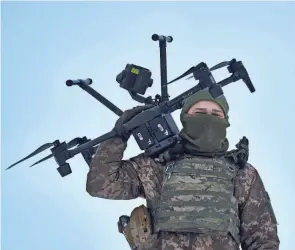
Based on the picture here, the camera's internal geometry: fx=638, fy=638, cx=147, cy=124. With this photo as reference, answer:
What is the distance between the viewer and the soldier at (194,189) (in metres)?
6.85

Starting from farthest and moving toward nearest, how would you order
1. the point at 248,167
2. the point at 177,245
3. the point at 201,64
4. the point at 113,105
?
1. the point at 113,105
2. the point at 201,64
3. the point at 248,167
4. the point at 177,245

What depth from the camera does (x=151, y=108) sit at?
7.85 meters

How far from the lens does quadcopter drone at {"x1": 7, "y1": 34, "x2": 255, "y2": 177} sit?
25.1 feet

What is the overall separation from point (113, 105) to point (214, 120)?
6.38ft

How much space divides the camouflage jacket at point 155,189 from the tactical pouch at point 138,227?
180 millimetres

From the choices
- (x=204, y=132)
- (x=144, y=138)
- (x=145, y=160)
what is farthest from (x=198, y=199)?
(x=144, y=138)

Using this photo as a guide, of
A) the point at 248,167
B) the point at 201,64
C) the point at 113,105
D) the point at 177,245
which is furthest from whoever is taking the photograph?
the point at 113,105

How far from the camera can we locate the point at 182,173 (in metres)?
7.03

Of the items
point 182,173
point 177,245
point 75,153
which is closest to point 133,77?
point 75,153

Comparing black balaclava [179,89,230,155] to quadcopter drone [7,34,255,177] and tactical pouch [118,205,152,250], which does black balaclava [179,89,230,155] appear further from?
tactical pouch [118,205,152,250]

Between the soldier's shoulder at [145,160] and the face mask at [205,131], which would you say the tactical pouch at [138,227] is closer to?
the soldier's shoulder at [145,160]

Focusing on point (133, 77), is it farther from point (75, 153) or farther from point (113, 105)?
point (75, 153)

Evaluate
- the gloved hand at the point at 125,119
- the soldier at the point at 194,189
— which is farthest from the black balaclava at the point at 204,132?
the gloved hand at the point at 125,119

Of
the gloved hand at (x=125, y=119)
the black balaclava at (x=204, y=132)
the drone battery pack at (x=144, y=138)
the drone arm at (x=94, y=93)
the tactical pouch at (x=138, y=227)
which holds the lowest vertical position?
the tactical pouch at (x=138, y=227)
